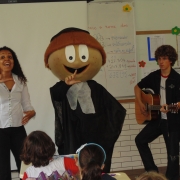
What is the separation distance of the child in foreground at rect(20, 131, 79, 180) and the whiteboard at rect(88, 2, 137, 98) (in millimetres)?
1802

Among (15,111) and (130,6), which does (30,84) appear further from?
(130,6)

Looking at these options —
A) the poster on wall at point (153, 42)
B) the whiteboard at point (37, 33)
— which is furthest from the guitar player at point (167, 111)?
the whiteboard at point (37, 33)

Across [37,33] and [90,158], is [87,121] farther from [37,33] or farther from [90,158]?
[37,33]

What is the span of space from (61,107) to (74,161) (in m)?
0.70

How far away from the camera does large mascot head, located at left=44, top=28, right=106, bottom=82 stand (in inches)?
96.9

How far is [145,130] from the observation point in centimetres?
323

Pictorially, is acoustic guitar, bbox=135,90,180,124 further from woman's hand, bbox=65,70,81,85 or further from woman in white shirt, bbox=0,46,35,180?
woman in white shirt, bbox=0,46,35,180

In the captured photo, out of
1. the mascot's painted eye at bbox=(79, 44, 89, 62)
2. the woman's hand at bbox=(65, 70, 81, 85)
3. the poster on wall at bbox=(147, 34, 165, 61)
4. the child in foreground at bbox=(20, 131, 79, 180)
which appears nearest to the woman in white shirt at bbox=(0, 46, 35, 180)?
the woman's hand at bbox=(65, 70, 81, 85)

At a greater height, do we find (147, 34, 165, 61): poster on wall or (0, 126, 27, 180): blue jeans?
(147, 34, 165, 61): poster on wall

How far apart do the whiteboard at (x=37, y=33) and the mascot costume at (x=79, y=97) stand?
82 centimetres

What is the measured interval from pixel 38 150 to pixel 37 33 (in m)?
1.79

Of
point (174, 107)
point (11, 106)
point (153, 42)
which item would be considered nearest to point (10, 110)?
point (11, 106)

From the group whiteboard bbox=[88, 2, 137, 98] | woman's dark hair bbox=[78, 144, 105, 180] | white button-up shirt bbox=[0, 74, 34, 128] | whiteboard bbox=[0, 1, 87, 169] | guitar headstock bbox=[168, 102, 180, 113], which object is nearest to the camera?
woman's dark hair bbox=[78, 144, 105, 180]

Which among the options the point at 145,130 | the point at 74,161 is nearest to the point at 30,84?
the point at 145,130
